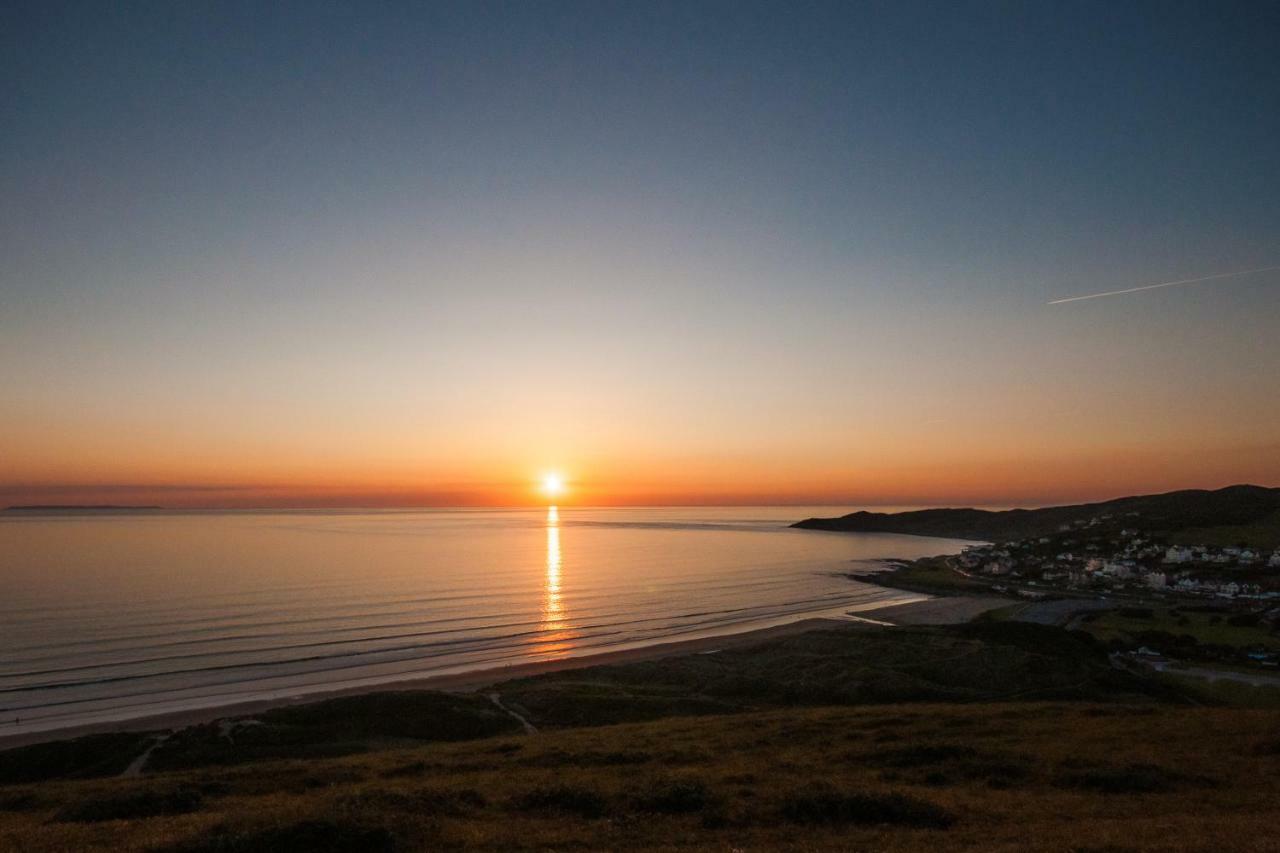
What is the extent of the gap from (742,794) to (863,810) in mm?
4395

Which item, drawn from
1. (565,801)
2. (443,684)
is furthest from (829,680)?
(565,801)

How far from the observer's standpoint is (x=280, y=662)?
6266cm

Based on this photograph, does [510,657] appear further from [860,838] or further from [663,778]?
[860,838]

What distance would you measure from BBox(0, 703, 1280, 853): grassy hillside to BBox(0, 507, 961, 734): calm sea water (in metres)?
25.6

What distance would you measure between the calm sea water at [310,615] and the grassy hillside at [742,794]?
25.6 m

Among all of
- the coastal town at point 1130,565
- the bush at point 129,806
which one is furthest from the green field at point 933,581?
the bush at point 129,806

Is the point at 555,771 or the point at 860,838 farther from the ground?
the point at 860,838

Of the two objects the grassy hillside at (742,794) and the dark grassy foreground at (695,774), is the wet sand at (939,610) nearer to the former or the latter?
the dark grassy foreground at (695,774)

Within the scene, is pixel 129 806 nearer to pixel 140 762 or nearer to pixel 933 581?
pixel 140 762

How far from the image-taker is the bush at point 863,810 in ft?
70.3

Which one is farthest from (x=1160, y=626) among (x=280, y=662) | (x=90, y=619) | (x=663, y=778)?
(x=90, y=619)

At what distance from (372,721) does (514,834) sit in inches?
1081

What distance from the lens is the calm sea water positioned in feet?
180

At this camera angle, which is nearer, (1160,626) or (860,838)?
(860,838)
